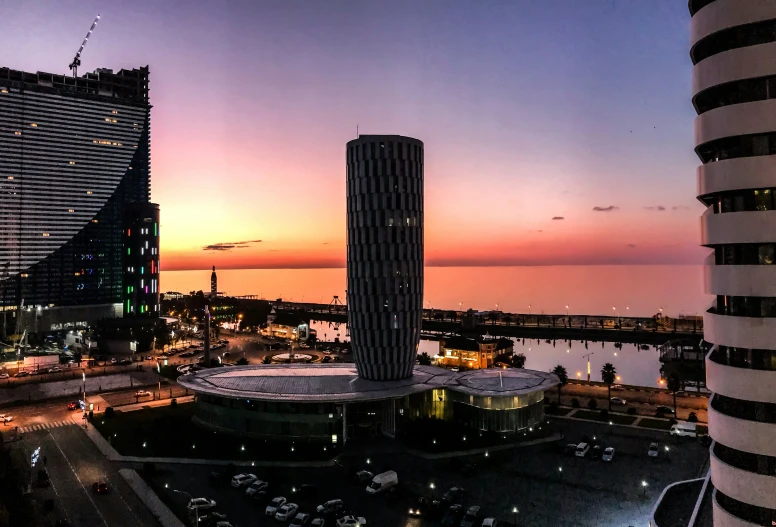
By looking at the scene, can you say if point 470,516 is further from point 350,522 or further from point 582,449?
point 582,449

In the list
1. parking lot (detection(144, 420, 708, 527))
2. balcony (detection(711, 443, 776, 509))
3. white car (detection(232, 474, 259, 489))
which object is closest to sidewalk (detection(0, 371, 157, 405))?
parking lot (detection(144, 420, 708, 527))

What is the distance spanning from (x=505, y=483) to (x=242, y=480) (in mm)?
26717

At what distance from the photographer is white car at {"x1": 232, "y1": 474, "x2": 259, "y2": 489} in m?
53.9

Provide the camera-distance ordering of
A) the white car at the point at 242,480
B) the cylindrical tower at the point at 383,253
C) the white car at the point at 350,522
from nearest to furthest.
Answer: the white car at the point at 350,522, the white car at the point at 242,480, the cylindrical tower at the point at 383,253

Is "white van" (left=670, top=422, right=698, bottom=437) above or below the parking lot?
above

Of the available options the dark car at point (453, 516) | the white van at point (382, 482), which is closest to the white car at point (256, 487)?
the white van at point (382, 482)

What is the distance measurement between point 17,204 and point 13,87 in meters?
43.1

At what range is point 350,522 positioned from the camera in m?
45.4

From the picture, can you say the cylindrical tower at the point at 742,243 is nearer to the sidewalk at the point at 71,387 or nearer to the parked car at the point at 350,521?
the parked car at the point at 350,521

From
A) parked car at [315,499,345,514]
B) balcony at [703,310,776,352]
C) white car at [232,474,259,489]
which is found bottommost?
parked car at [315,499,345,514]

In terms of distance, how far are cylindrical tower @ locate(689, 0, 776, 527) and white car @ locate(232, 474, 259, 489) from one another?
135ft

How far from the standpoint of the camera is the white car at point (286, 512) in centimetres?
4678

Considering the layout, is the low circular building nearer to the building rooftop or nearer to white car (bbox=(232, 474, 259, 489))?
the building rooftop

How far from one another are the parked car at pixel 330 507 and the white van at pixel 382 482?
4217 mm
